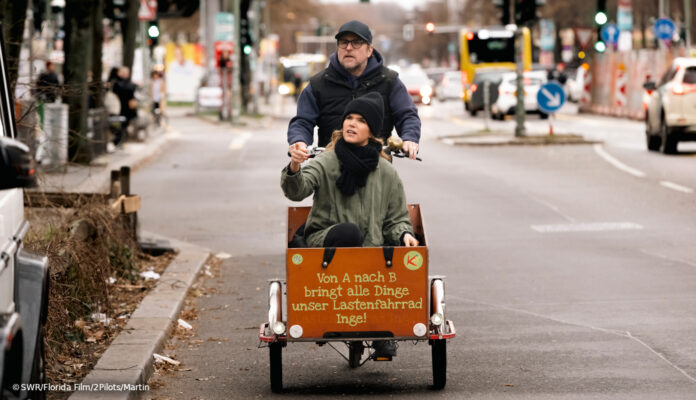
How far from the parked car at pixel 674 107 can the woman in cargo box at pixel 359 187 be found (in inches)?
761

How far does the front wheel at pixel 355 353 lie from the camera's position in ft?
24.1

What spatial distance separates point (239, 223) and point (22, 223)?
10.6m

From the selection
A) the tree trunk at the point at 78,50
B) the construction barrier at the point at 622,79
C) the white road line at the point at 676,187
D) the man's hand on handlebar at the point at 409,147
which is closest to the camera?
the man's hand on handlebar at the point at 409,147

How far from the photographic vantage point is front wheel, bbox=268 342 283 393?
6827mm

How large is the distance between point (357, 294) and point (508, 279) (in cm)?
459

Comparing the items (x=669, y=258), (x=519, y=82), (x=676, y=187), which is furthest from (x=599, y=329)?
(x=519, y=82)

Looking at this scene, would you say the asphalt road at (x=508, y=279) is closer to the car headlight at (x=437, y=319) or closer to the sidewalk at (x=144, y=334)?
the sidewalk at (x=144, y=334)

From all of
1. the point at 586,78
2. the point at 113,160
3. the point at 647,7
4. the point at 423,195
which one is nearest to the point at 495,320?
the point at 423,195

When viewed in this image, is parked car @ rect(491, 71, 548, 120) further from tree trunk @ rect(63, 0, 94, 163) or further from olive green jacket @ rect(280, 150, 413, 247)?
olive green jacket @ rect(280, 150, 413, 247)

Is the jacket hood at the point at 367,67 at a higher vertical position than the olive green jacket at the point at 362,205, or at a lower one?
higher

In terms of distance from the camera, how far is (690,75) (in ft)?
86.1

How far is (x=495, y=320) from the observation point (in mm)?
9180

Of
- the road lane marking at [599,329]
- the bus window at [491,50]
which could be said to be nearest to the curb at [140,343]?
the road lane marking at [599,329]

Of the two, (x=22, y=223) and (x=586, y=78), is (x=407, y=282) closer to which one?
(x=22, y=223)
